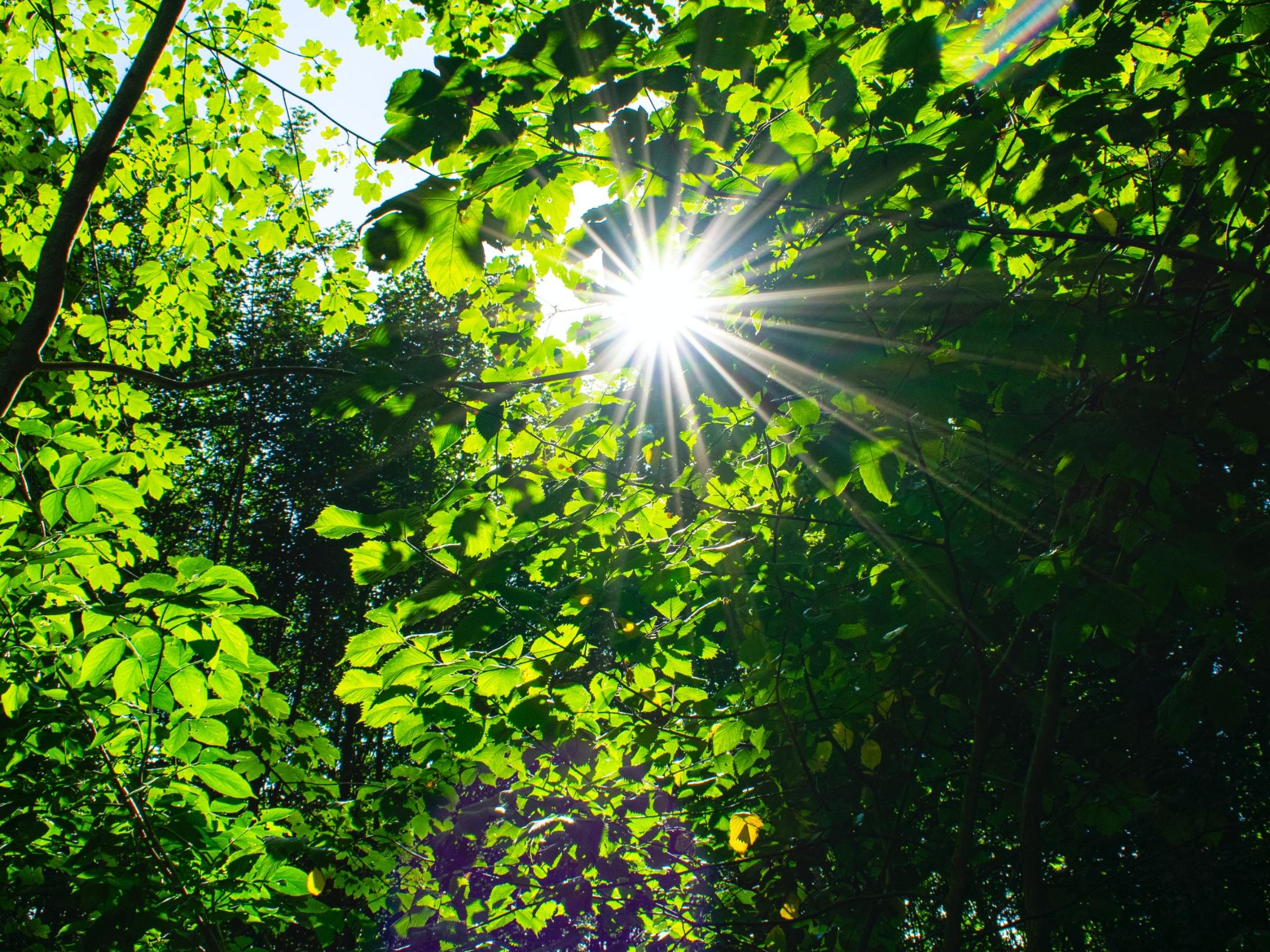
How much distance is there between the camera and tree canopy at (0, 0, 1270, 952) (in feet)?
4.66

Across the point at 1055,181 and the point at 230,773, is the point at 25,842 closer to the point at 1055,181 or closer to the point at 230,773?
the point at 230,773

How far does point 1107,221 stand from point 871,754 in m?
2.10

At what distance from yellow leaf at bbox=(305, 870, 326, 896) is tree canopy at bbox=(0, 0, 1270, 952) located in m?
0.10

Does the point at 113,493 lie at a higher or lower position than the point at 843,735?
higher

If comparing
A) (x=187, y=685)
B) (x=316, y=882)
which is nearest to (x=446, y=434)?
(x=187, y=685)

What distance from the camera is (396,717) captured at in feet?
5.68

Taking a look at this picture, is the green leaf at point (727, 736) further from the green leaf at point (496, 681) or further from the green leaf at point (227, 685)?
the green leaf at point (227, 685)

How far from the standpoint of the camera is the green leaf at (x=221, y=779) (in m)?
1.84

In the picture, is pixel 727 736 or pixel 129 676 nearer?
pixel 129 676

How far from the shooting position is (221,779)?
189cm

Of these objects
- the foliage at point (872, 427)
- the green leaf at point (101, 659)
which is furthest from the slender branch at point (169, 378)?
the green leaf at point (101, 659)

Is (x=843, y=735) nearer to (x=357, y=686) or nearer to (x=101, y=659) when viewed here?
(x=357, y=686)

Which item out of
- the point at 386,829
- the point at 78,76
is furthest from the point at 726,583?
the point at 78,76

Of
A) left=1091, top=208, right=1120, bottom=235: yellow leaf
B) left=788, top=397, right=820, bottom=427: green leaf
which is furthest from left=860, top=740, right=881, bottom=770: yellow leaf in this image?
left=1091, top=208, right=1120, bottom=235: yellow leaf
